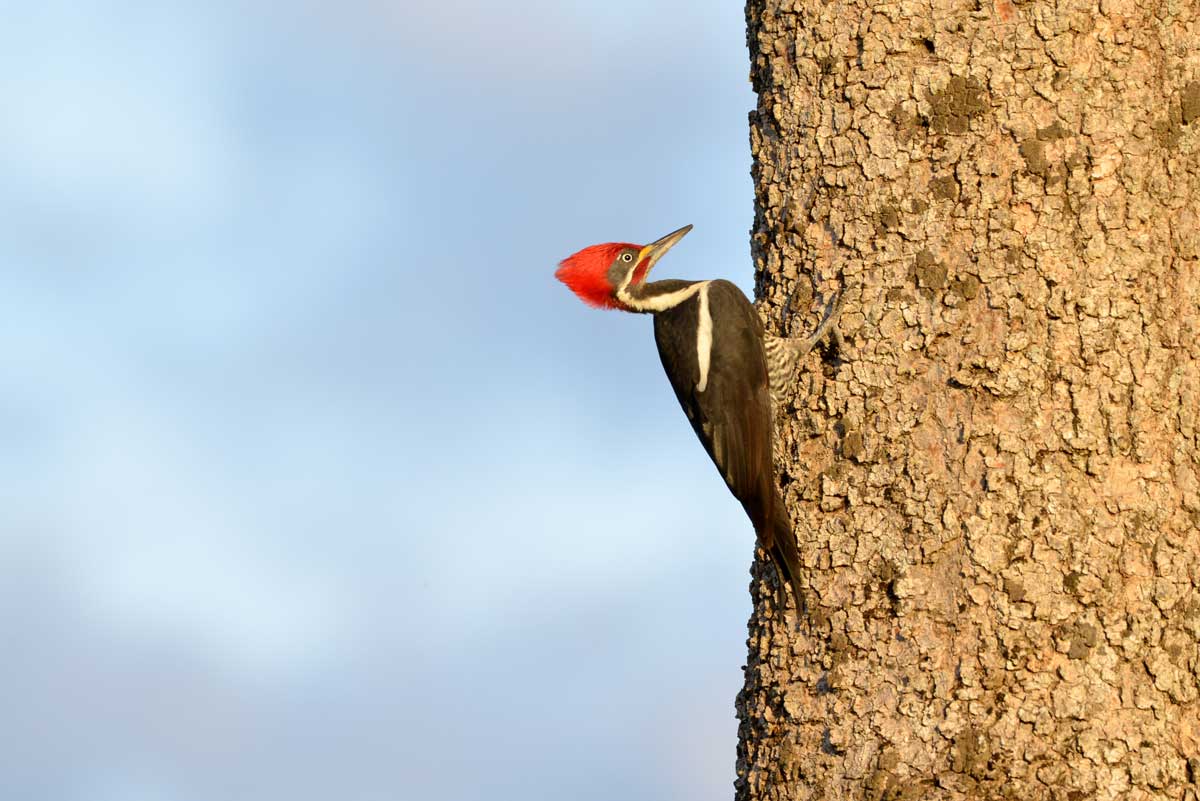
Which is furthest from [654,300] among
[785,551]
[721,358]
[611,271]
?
[785,551]

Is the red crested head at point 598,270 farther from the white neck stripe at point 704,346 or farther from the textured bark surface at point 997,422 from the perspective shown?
the textured bark surface at point 997,422

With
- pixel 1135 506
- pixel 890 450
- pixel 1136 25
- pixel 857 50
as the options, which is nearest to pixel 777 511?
pixel 890 450

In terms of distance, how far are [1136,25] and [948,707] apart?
1837 mm

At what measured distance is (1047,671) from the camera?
3.41 meters

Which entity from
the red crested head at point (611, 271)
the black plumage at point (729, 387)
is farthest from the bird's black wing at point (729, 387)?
the red crested head at point (611, 271)

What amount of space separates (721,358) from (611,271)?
707 millimetres

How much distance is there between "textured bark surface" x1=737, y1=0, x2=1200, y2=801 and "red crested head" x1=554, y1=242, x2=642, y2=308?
1264 mm

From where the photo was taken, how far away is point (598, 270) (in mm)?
5121

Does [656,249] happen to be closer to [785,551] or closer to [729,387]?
[729,387]

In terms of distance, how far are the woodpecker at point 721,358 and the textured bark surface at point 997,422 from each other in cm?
10

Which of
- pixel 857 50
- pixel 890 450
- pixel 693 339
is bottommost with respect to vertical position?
pixel 890 450

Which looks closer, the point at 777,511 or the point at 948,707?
the point at 948,707

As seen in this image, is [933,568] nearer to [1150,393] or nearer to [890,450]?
[890,450]

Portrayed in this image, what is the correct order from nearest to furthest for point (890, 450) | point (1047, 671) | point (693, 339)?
point (1047, 671) < point (890, 450) < point (693, 339)
